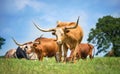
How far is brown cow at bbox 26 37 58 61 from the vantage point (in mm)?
23203

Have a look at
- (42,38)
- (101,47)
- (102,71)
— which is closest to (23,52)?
(42,38)

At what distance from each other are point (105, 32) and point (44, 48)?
57416mm

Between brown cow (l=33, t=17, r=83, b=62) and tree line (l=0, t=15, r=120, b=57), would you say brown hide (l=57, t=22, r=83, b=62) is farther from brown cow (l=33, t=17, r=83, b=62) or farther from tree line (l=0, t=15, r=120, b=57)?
tree line (l=0, t=15, r=120, b=57)

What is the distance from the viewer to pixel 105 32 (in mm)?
79750

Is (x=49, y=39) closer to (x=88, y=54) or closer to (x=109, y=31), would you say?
(x=88, y=54)

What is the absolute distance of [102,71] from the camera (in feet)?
42.0

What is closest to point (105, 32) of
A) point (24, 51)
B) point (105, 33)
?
point (105, 33)

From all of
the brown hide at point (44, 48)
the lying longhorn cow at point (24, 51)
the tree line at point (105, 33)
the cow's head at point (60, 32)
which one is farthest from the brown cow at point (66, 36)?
the tree line at point (105, 33)

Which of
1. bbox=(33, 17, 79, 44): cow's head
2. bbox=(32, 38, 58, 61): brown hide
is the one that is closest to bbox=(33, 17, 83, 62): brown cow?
bbox=(33, 17, 79, 44): cow's head

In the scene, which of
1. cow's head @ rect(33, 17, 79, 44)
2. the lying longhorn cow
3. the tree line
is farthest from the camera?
the tree line

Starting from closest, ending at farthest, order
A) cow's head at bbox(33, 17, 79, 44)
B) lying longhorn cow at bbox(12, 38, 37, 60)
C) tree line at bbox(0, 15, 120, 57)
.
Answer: cow's head at bbox(33, 17, 79, 44) < lying longhorn cow at bbox(12, 38, 37, 60) < tree line at bbox(0, 15, 120, 57)

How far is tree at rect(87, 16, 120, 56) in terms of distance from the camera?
76.4 meters

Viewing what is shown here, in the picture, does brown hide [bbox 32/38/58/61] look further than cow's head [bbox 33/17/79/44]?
Yes

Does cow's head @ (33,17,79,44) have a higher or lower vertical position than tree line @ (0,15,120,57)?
lower
